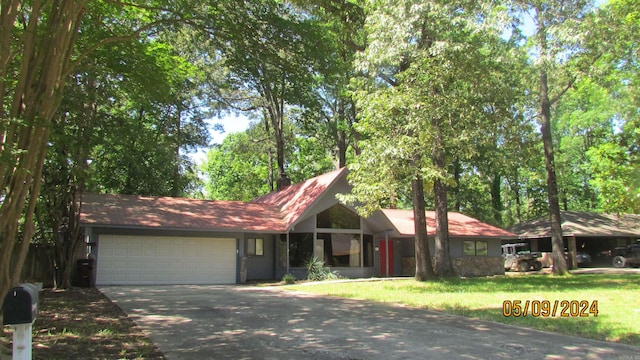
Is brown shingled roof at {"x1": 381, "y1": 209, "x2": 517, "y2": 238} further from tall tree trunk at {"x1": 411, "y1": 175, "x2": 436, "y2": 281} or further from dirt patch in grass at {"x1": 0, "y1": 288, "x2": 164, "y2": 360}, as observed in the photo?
dirt patch in grass at {"x1": 0, "y1": 288, "x2": 164, "y2": 360}

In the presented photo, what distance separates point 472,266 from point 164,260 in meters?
16.5

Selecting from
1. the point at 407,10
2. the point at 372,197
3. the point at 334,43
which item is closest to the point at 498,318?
the point at 334,43

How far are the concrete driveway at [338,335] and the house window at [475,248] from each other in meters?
17.9

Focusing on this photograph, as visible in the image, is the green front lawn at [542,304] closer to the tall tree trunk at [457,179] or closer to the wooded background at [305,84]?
the wooded background at [305,84]

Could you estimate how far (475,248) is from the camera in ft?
94.3

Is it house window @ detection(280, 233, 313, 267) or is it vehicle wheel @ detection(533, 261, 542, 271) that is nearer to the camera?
house window @ detection(280, 233, 313, 267)

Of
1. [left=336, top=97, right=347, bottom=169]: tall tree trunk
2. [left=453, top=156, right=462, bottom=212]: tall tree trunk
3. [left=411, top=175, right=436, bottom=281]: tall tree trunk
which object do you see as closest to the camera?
[left=411, top=175, right=436, bottom=281]: tall tree trunk

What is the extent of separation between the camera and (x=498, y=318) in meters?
9.75

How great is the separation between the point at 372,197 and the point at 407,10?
23.2 feet

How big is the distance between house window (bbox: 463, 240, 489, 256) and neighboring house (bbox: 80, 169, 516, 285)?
60 mm

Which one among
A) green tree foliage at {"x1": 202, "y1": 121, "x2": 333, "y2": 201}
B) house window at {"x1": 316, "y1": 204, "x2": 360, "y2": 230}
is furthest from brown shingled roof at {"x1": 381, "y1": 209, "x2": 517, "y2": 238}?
green tree foliage at {"x1": 202, "y1": 121, "x2": 333, "y2": 201}

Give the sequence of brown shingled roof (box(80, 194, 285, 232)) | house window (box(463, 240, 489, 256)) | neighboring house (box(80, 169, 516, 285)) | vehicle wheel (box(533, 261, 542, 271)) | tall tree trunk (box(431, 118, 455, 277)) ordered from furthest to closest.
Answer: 1. vehicle wheel (box(533, 261, 542, 271))
2. house window (box(463, 240, 489, 256))
3. tall tree trunk (box(431, 118, 455, 277))
4. neighboring house (box(80, 169, 516, 285))
5. brown shingled roof (box(80, 194, 285, 232))

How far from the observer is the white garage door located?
63.2 ft

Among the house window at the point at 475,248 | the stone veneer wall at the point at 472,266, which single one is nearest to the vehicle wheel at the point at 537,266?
the house window at the point at 475,248
